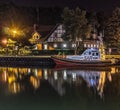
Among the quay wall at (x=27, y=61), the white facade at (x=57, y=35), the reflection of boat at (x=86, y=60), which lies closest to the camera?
the reflection of boat at (x=86, y=60)

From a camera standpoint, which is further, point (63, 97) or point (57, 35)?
point (57, 35)

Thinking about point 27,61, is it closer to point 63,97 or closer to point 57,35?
point 57,35

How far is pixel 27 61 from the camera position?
61938mm

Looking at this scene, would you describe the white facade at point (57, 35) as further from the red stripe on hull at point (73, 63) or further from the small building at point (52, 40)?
the red stripe on hull at point (73, 63)

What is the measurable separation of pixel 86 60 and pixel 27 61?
10141mm

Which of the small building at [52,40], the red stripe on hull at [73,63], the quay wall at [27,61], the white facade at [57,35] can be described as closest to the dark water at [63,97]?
the red stripe on hull at [73,63]

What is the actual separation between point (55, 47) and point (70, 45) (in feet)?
11.5

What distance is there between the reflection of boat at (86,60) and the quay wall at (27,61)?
2141 mm

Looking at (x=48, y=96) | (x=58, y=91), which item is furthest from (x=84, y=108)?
(x=58, y=91)

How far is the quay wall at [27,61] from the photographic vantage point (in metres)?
60.2

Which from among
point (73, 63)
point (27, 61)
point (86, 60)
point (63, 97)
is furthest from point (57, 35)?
point (63, 97)

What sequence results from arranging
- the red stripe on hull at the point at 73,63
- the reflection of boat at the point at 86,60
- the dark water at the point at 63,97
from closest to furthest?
the dark water at the point at 63,97 < the red stripe on hull at the point at 73,63 < the reflection of boat at the point at 86,60

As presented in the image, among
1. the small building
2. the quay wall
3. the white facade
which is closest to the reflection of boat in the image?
the quay wall

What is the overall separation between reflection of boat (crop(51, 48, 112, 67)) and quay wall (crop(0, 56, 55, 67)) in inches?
84.3
